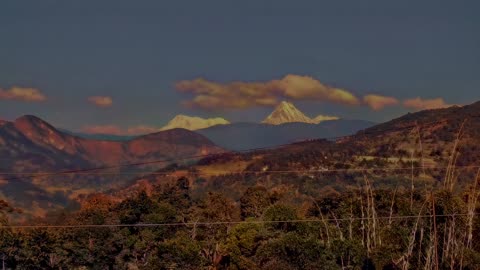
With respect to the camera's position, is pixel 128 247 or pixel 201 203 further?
pixel 201 203

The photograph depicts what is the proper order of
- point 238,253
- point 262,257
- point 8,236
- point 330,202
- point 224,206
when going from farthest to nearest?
point 224,206, point 330,202, point 8,236, point 238,253, point 262,257

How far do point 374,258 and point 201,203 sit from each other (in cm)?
5386

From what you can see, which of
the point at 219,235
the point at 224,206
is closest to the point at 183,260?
the point at 219,235

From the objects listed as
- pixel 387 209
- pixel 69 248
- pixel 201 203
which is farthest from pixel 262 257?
pixel 201 203

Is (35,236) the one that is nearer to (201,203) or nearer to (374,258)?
(201,203)

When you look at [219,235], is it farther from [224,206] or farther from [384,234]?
[384,234]

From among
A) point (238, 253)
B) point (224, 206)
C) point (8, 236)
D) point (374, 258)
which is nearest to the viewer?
point (374, 258)

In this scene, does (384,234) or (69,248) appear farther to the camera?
(69,248)

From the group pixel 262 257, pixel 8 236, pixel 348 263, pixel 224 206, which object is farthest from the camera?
pixel 224 206

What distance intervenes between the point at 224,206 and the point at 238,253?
2832 centimetres

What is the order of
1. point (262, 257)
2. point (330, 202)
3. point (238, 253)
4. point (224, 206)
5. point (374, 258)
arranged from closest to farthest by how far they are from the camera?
point (374, 258)
point (262, 257)
point (238, 253)
point (330, 202)
point (224, 206)

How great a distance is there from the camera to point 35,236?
83.8 meters

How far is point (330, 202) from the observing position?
94.4 metres

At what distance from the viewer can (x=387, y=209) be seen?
85.2 metres
